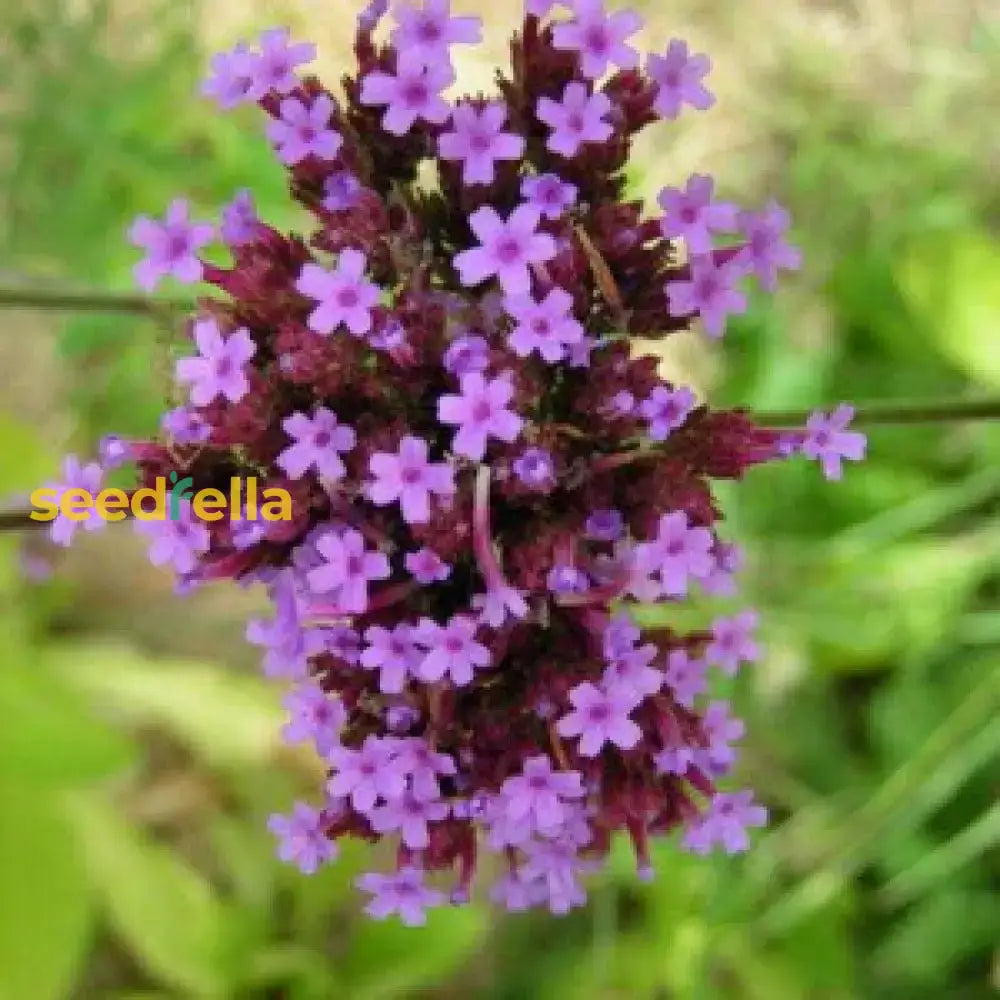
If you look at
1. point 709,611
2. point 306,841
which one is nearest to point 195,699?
point 709,611

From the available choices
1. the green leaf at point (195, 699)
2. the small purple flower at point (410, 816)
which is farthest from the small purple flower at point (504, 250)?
the green leaf at point (195, 699)

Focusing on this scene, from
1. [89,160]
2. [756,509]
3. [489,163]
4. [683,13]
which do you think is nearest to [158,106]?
[89,160]

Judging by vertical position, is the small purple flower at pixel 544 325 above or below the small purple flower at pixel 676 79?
below

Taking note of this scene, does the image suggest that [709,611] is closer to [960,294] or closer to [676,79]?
[960,294]

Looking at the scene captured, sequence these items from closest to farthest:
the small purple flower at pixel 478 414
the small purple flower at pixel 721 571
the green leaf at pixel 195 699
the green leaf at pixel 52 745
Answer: the small purple flower at pixel 478 414
the small purple flower at pixel 721 571
the green leaf at pixel 52 745
the green leaf at pixel 195 699

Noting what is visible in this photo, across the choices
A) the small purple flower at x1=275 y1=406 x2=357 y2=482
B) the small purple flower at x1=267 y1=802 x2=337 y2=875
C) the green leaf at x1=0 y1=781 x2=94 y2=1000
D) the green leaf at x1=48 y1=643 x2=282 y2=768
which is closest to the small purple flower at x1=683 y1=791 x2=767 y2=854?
the small purple flower at x1=267 y1=802 x2=337 y2=875

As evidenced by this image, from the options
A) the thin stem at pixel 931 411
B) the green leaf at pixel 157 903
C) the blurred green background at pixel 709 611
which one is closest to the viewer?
the thin stem at pixel 931 411

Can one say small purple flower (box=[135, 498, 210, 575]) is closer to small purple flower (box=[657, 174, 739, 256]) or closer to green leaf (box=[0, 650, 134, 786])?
small purple flower (box=[657, 174, 739, 256])

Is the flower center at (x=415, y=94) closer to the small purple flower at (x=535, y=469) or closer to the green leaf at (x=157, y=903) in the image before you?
the small purple flower at (x=535, y=469)
